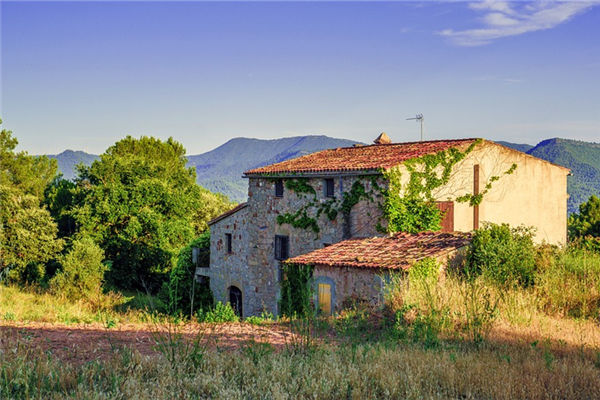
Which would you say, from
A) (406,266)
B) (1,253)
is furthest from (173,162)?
(406,266)

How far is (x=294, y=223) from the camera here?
20.8m

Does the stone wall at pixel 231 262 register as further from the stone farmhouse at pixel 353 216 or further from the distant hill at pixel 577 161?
the distant hill at pixel 577 161

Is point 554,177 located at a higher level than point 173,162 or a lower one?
lower

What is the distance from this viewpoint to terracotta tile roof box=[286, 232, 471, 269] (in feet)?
48.6

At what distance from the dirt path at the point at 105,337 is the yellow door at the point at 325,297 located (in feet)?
19.9

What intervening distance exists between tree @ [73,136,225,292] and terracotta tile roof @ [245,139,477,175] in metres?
12.1

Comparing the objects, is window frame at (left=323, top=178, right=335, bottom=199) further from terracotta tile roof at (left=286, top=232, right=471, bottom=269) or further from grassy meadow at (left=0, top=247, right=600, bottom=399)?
grassy meadow at (left=0, top=247, right=600, bottom=399)

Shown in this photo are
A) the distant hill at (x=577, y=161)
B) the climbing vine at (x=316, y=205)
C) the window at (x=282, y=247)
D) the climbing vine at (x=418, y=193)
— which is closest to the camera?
the climbing vine at (x=418, y=193)

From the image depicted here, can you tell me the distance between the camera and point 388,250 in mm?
16109

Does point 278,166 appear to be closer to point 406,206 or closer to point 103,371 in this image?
point 406,206

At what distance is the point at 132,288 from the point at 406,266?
81.1 feet

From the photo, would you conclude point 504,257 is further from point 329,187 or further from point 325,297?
point 329,187

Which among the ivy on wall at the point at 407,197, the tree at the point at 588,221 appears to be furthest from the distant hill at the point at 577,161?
the ivy on wall at the point at 407,197

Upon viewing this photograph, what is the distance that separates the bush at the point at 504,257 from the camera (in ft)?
40.0
